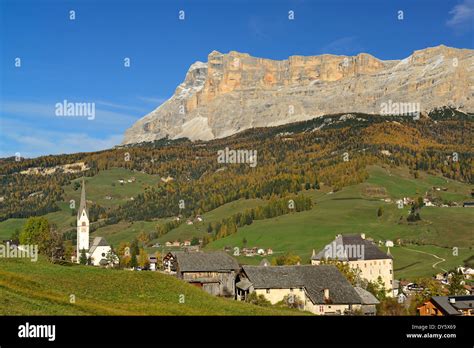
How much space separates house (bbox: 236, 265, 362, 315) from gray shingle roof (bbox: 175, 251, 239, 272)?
5176mm

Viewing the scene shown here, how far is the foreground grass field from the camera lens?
130 feet

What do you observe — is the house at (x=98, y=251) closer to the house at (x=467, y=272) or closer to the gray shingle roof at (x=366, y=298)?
the house at (x=467, y=272)

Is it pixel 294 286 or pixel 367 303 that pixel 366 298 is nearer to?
pixel 367 303

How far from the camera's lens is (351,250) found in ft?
454

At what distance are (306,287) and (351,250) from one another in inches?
2279

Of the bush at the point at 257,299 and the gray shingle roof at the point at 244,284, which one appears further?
the gray shingle roof at the point at 244,284

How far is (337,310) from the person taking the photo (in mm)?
80750

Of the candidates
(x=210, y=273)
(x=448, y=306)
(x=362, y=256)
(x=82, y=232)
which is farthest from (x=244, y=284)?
(x=82, y=232)

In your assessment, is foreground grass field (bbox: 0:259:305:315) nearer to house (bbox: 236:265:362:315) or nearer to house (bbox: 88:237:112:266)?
house (bbox: 236:265:362:315)

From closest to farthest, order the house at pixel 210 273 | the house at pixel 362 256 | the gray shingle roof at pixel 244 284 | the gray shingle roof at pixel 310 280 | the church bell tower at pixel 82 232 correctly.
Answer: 1. the gray shingle roof at pixel 310 280
2. the gray shingle roof at pixel 244 284
3. the house at pixel 210 273
4. the house at pixel 362 256
5. the church bell tower at pixel 82 232

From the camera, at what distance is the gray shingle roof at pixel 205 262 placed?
306ft

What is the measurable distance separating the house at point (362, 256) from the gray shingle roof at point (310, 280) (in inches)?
1840

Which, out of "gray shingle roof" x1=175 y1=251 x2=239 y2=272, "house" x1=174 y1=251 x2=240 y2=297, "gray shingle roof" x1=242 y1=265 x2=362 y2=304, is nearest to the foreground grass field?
"gray shingle roof" x1=242 y1=265 x2=362 y2=304

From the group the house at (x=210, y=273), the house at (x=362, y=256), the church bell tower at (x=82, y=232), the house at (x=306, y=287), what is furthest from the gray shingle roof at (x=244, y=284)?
the church bell tower at (x=82, y=232)
